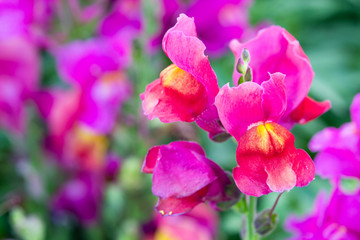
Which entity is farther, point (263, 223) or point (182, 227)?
point (182, 227)

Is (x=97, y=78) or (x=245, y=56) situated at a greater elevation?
(x=245, y=56)

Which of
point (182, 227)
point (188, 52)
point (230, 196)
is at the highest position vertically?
point (188, 52)

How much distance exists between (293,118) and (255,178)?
0.07 meters

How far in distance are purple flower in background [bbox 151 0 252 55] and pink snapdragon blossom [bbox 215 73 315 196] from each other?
530 mm

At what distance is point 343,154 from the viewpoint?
17.2 inches

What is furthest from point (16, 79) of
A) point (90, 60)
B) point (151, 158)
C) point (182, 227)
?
point (151, 158)

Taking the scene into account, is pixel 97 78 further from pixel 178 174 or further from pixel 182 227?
pixel 178 174

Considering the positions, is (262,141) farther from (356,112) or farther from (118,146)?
(118,146)

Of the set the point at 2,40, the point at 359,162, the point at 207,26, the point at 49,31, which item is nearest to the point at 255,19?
the point at 207,26

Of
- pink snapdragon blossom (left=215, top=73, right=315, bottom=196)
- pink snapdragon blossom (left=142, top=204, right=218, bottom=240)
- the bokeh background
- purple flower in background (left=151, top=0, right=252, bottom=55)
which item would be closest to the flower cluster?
pink snapdragon blossom (left=215, top=73, right=315, bottom=196)

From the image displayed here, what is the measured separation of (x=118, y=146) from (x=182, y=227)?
0.13 meters

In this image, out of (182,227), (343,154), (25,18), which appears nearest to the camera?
(343,154)

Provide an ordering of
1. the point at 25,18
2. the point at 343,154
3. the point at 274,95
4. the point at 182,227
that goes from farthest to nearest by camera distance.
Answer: the point at 25,18 → the point at 182,227 → the point at 343,154 → the point at 274,95

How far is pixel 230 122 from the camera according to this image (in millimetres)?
330
